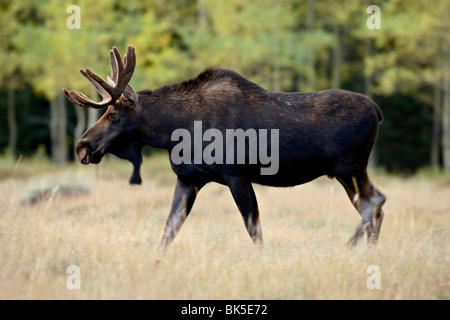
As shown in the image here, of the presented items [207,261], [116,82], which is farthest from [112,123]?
[207,261]

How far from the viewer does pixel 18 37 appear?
2111 cm

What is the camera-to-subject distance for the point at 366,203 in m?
6.90

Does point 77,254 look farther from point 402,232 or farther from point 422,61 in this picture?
point 422,61

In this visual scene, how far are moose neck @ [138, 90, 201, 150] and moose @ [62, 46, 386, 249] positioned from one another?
0.4 inches

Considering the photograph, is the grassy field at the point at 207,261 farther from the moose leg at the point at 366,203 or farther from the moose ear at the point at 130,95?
the moose ear at the point at 130,95

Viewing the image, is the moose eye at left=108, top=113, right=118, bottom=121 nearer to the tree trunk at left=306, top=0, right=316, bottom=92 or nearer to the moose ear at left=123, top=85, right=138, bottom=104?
the moose ear at left=123, top=85, right=138, bottom=104

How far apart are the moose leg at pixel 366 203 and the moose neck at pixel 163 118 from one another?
74.8 inches

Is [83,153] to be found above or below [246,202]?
above

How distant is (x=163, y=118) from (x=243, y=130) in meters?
0.96

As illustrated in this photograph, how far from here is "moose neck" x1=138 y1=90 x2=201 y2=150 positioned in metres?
6.81

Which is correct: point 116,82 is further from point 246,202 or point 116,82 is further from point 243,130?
point 246,202

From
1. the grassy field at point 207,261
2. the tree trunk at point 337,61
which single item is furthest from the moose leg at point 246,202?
the tree trunk at point 337,61

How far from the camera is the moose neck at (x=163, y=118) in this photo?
6.81 m

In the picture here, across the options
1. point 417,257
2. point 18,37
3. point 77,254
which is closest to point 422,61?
point 18,37
